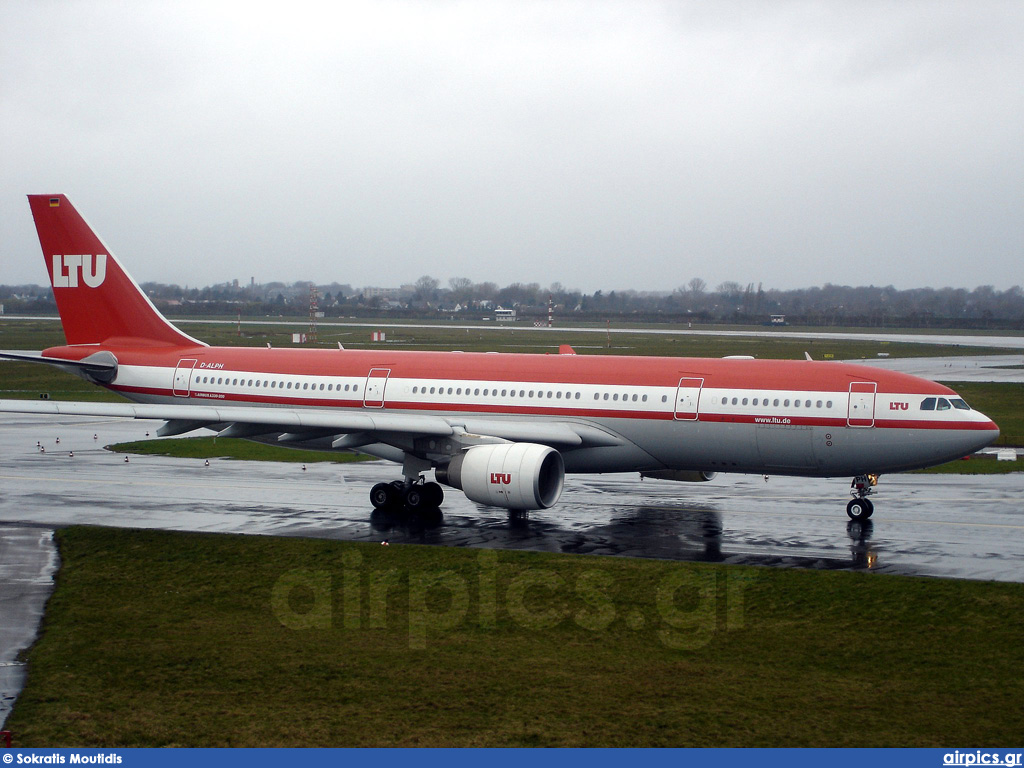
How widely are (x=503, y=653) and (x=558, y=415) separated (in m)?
11.7

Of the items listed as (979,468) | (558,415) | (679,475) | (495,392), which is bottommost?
(979,468)

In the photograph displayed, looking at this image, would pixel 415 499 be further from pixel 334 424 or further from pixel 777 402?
pixel 777 402

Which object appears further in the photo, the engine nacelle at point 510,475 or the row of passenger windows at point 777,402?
the row of passenger windows at point 777,402

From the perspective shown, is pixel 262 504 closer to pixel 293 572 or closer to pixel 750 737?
pixel 293 572

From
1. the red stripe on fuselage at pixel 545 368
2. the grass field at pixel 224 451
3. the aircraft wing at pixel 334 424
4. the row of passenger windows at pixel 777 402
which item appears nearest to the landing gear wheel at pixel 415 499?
the aircraft wing at pixel 334 424

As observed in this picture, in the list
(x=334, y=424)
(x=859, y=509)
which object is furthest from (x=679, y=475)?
(x=334, y=424)

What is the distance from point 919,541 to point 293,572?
44.4 ft

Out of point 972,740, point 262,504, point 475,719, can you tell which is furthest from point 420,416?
point 972,740

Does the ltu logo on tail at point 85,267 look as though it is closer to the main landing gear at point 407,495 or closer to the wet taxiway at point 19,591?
the wet taxiway at point 19,591

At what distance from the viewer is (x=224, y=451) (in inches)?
1503

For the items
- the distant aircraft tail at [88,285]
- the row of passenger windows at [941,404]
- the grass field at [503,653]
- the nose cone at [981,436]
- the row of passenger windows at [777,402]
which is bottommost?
the grass field at [503,653]

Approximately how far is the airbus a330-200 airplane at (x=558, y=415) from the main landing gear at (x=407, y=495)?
4 cm

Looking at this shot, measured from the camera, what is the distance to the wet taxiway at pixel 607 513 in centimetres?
2202

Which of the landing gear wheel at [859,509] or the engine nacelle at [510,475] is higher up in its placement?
the engine nacelle at [510,475]
